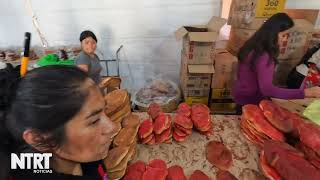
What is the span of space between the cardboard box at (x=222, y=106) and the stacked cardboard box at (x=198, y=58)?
0.08 m

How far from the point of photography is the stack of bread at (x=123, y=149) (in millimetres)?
985

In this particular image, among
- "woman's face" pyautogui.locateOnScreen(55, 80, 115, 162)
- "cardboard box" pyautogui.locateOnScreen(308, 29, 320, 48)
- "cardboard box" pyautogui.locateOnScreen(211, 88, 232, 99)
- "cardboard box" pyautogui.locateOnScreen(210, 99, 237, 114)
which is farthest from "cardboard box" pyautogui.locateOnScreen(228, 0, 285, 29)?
"woman's face" pyautogui.locateOnScreen(55, 80, 115, 162)

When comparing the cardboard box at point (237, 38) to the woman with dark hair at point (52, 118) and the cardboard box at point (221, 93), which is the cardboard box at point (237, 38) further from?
the woman with dark hair at point (52, 118)

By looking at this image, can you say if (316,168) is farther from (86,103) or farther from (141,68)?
(141,68)

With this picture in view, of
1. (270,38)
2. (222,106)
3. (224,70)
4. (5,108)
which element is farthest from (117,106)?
(222,106)

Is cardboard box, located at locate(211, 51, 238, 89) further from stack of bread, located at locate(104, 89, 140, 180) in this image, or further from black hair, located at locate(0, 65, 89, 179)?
black hair, located at locate(0, 65, 89, 179)

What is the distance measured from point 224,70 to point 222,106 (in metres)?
0.37

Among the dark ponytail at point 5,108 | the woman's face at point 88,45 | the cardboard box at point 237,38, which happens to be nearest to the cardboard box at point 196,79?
the cardboard box at point 237,38

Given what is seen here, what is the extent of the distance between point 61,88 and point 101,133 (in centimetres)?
19

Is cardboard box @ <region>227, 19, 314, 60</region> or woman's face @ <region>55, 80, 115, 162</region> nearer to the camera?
woman's face @ <region>55, 80, 115, 162</region>

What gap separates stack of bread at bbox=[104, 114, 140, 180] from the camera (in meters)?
0.99

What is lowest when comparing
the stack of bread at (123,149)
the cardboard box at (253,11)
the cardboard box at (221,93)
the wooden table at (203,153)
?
the cardboard box at (221,93)

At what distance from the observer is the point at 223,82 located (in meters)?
2.32

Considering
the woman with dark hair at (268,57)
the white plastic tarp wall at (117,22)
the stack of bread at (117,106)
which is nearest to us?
the stack of bread at (117,106)
